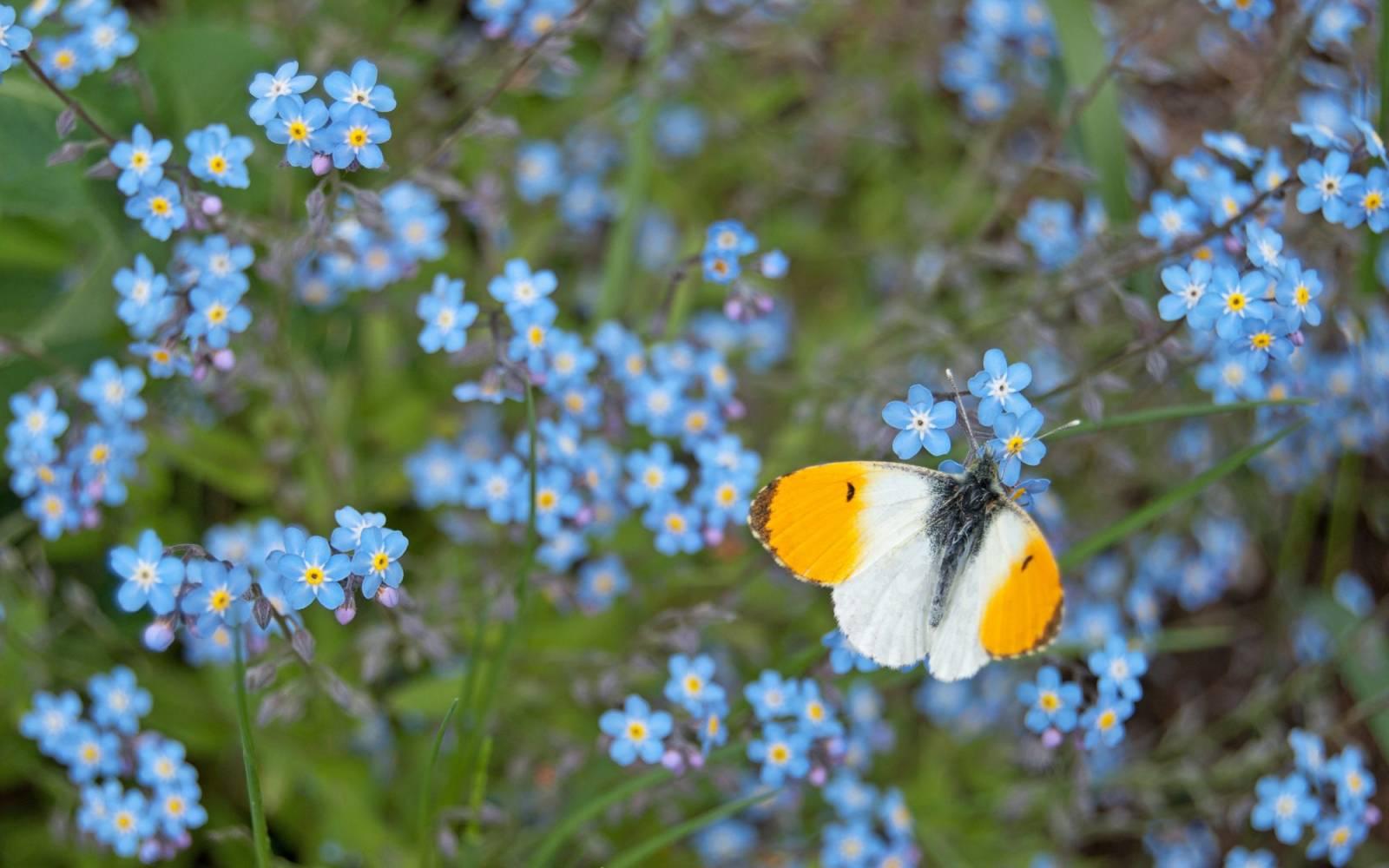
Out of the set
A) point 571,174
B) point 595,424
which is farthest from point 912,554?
point 571,174

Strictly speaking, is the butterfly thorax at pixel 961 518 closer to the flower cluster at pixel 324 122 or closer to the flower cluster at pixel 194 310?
the flower cluster at pixel 324 122

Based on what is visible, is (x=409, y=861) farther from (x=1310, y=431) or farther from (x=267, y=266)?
(x=1310, y=431)

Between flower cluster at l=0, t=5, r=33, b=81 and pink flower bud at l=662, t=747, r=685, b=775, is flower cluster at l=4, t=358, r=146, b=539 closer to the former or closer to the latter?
flower cluster at l=0, t=5, r=33, b=81

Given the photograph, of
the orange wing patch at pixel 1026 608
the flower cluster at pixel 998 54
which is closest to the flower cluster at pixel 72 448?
the orange wing patch at pixel 1026 608

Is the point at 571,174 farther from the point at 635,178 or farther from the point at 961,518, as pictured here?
the point at 961,518

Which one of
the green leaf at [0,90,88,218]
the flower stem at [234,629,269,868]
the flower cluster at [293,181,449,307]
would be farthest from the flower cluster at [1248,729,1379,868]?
the green leaf at [0,90,88,218]

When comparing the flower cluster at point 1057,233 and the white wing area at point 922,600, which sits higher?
the flower cluster at point 1057,233
